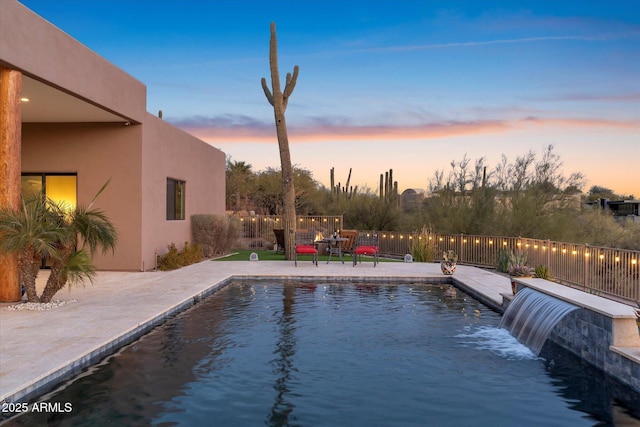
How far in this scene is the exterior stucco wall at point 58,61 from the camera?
723 centimetres

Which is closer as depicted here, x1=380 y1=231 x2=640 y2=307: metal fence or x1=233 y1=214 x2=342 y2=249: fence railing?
x1=380 y1=231 x2=640 y2=307: metal fence

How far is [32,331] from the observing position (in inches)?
236

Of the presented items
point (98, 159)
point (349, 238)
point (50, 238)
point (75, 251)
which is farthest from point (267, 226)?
point (50, 238)

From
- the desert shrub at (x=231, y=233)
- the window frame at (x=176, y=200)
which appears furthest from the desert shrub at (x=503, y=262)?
the window frame at (x=176, y=200)

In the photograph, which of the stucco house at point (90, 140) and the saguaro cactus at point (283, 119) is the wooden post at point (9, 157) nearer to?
the stucco house at point (90, 140)

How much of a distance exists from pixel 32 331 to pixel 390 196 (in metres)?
17.5

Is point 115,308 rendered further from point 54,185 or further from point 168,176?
point 168,176

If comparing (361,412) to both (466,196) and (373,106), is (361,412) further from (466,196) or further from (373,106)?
(373,106)

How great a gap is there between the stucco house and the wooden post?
0.05ft

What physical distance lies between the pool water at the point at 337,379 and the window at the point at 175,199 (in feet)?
23.3

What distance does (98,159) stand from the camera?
1215 cm

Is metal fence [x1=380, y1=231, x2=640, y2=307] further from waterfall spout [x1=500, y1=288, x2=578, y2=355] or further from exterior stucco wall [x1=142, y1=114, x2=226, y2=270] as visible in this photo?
exterior stucco wall [x1=142, y1=114, x2=226, y2=270]

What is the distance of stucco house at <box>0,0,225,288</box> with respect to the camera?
7625mm

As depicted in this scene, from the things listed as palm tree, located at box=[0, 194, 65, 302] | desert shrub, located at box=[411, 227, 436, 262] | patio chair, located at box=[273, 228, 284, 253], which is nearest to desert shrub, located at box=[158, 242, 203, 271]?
patio chair, located at box=[273, 228, 284, 253]
